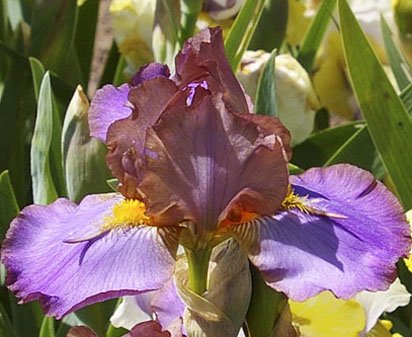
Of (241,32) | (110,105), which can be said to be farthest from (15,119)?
(110,105)

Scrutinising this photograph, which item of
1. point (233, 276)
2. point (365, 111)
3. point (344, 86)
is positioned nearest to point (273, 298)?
point (233, 276)

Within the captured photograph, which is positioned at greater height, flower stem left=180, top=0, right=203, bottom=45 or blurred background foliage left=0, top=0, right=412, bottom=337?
flower stem left=180, top=0, right=203, bottom=45

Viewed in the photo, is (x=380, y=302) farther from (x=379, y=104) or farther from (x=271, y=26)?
(x=271, y=26)

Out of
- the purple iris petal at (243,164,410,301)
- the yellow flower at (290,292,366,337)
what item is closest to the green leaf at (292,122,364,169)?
the yellow flower at (290,292,366,337)

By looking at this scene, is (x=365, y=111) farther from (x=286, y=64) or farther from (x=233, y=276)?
(x=233, y=276)

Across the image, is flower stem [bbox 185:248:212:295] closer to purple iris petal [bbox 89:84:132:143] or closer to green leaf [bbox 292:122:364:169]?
purple iris petal [bbox 89:84:132:143]
